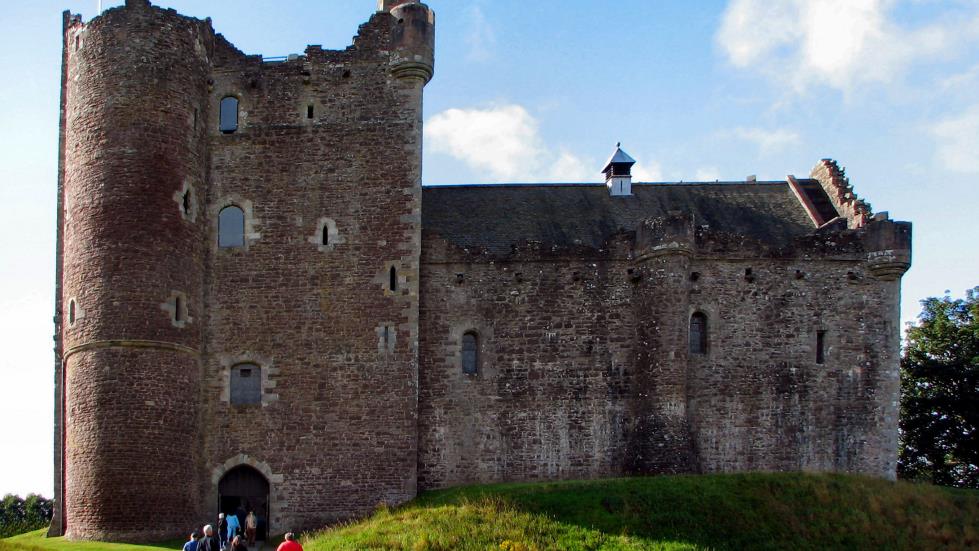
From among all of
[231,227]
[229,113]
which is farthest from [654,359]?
[229,113]

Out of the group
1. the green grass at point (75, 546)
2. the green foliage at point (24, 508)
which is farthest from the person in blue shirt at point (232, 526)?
the green foliage at point (24, 508)

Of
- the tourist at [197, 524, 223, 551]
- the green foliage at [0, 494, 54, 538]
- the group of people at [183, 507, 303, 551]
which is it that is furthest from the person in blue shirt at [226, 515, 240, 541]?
the green foliage at [0, 494, 54, 538]

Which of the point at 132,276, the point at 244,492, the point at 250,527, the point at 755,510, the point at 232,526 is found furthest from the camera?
the point at 244,492

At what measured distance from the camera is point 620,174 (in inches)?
1513

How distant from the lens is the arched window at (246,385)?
3164cm

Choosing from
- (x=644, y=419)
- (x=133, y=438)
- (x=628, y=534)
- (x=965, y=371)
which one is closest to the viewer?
(x=628, y=534)

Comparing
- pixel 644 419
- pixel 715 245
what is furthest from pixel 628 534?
pixel 715 245

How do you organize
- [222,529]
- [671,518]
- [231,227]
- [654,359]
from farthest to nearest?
[231,227]
[654,359]
[222,529]
[671,518]

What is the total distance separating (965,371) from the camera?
132ft

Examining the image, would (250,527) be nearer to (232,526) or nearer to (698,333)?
(232,526)

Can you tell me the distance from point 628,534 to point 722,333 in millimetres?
8765

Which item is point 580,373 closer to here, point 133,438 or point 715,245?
point 715,245

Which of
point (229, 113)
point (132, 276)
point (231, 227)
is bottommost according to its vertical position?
point (132, 276)

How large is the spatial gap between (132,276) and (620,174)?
1652 centimetres
